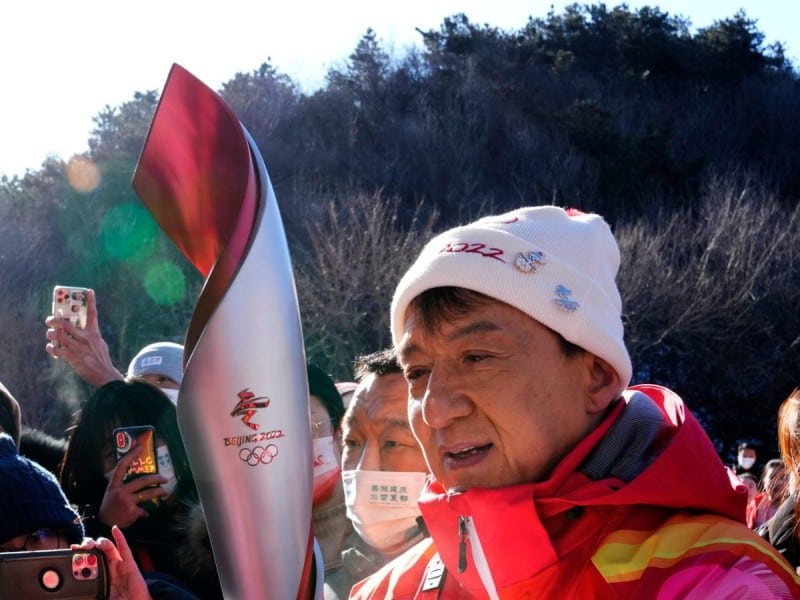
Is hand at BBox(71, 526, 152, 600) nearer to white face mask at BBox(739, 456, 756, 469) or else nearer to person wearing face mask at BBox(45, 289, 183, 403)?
person wearing face mask at BBox(45, 289, 183, 403)

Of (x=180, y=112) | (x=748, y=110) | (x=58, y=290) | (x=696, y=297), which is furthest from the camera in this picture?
(x=748, y=110)

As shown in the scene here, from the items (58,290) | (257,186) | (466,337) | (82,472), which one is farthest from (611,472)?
(58,290)

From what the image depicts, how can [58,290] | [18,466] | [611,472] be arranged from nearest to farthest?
[611,472] < [18,466] < [58,290]

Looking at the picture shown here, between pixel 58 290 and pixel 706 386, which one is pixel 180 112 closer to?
pixel 58 290

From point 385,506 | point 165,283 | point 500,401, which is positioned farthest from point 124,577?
point 165,283

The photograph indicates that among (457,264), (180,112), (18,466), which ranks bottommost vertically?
(18,466)

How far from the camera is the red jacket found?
71.3 inches

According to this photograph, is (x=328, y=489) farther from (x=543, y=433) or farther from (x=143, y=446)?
(x=543, y=433)

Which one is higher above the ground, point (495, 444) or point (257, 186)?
point (257, 186)

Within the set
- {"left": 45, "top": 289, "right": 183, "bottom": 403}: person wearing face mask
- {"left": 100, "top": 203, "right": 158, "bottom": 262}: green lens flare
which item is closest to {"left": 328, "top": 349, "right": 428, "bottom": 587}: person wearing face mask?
{"left": 45, "top": 289, "right": 183, "bottom": 403}: person wearing face mask

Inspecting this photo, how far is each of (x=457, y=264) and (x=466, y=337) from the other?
139 mm

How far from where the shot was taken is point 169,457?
3797 millimetres

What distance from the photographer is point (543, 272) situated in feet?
6.97

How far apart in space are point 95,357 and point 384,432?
1.45 m
